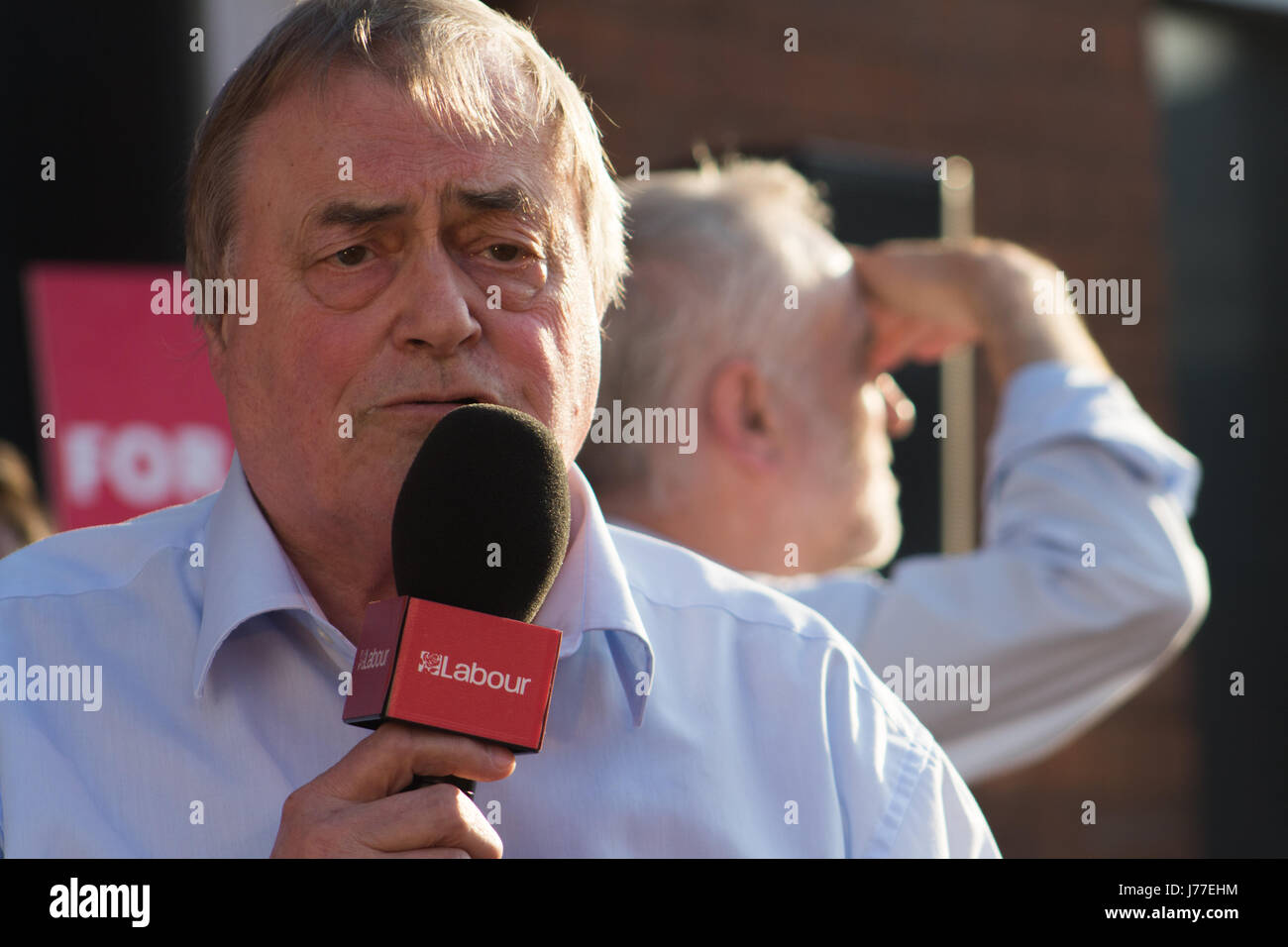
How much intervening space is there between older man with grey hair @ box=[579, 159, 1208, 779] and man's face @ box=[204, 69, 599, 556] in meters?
1.22

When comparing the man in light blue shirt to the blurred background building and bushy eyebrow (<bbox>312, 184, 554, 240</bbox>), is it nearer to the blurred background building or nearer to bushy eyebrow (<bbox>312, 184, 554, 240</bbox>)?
bushy eyebrow (<bbox>312, 184, 554, 240</bbox>)

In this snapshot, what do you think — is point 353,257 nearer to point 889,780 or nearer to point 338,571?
point 338,571

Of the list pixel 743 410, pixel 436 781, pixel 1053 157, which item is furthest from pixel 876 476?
pixel 1053 157

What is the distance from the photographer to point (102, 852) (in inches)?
58.5

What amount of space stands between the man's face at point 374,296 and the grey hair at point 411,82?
3 centimetres

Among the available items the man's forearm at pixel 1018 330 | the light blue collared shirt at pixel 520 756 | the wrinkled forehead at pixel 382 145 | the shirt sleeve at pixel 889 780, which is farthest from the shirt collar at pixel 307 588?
the man's forearm at pixel 1018 330

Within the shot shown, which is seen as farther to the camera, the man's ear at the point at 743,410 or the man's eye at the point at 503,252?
the man's ear at the point at 743,410

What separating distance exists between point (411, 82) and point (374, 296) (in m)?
0.25

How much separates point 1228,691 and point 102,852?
6.97m

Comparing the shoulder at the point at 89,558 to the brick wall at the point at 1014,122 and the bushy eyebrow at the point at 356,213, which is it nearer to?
the bushy eyebrow at the point at 356,213

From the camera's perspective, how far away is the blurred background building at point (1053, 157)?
16.9ft

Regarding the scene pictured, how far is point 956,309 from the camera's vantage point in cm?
→ 309
